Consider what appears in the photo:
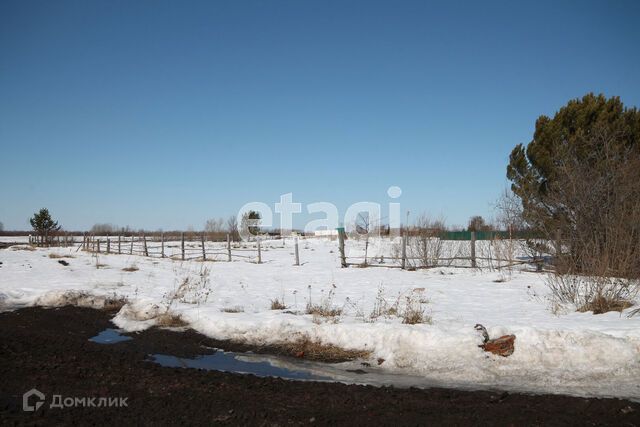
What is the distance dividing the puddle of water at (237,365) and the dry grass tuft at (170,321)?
2.28 m

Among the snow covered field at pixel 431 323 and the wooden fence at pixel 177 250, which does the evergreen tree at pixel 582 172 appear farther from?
the wooden fence at pixel 177 250

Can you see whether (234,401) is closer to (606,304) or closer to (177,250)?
(606,304)

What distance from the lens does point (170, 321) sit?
29.2ft

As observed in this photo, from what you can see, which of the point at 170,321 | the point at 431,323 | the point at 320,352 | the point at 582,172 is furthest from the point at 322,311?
the point at 582,172

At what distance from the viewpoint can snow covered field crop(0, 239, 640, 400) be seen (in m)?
5.65

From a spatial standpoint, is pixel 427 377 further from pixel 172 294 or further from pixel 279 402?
pixel 172 294

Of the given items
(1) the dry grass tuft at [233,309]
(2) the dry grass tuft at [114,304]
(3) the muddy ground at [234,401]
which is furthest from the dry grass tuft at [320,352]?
(2) the dry grass tuft at [114,304]

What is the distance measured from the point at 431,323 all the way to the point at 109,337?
574 centimetres

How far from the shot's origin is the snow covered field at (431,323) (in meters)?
5.65

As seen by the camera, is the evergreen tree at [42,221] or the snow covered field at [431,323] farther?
the evergreen tree at [42,221]

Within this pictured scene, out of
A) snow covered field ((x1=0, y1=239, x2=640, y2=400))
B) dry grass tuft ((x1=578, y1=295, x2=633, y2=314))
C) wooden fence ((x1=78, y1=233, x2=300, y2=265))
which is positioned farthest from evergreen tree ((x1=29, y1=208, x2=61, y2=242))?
dry grass tuft ((x1=578, y1=295, x2=633, y2=314))

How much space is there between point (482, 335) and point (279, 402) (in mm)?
3529

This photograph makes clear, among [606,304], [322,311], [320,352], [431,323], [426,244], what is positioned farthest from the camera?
[426,244]

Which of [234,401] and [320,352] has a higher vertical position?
[234,401]
